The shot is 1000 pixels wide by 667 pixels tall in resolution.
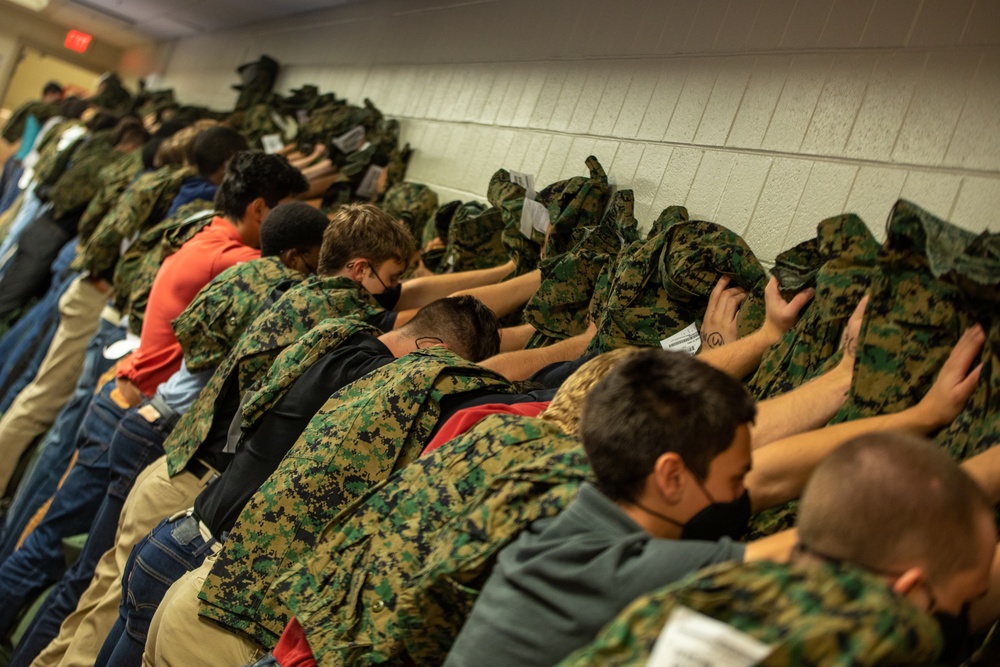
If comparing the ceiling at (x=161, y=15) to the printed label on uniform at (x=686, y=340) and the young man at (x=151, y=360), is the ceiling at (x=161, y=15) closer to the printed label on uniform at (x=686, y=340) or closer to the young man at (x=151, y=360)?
the young man at (x=151, y=360)

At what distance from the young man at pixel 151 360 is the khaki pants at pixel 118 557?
65 cm

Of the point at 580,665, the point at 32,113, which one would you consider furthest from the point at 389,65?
the point at 32,113

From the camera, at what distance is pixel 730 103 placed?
131 inches

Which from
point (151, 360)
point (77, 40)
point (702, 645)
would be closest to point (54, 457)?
point (151, 360)

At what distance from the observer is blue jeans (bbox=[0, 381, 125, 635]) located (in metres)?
4.14

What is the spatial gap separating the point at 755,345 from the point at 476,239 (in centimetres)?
176

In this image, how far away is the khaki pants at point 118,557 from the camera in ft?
11.1

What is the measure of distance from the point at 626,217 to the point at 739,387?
171cm

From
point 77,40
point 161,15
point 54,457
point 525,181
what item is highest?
point 161,15

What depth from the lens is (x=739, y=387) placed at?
1.79 meters

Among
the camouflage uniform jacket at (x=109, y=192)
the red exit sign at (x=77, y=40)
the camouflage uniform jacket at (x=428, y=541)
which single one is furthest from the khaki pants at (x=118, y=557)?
the red exit sign at (x=77, y=40)

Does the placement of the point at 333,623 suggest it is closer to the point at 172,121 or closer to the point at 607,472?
the point at 607,472

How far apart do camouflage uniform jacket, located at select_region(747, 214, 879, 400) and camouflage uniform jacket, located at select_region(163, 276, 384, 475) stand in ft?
4.19

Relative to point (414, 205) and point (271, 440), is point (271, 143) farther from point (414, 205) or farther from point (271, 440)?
point (271, 440)
